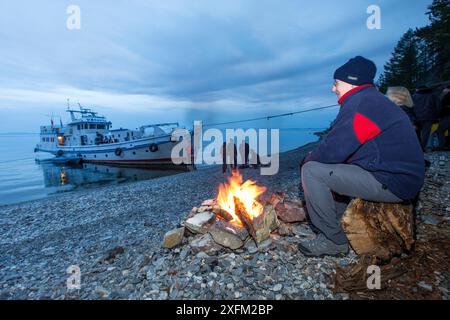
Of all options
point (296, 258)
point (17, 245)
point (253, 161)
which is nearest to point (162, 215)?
point (17, 245)

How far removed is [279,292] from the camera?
119 inches

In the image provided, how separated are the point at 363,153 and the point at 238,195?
249 cm

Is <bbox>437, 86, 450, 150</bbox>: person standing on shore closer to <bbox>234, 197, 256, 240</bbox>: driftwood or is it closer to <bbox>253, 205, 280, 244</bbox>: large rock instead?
<bbox>253, 205, 280, 244</bbox>: large rock

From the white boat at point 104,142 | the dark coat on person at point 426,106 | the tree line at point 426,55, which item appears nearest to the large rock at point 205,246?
the dark coat on person at point 426,106

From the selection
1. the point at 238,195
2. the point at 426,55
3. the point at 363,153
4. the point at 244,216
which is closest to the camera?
the point at 363,153

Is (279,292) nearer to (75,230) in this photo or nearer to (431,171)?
(431,171)

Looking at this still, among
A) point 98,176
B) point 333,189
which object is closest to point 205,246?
point 333,189

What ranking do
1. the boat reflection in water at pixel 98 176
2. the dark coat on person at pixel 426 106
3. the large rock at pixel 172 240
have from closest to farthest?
the large rock at pixel 172 240 < the dark coat on person at pixel 426 106 < the boat reflection in water at pixel 98 176

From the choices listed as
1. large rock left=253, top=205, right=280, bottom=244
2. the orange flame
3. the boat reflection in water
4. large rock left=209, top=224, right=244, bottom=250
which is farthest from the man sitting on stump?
the boat reflection in water

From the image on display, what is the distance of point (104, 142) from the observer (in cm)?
3750

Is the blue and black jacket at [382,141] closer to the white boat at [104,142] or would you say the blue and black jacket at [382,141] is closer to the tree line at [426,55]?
the white boat at [104,142]

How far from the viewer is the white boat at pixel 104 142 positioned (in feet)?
103

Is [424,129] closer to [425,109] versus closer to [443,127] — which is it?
[425,109]

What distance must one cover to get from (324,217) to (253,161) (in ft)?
44.6
